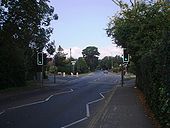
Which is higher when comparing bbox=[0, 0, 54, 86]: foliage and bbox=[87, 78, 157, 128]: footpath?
bbox=[0, 0, 54, 86]: foliage

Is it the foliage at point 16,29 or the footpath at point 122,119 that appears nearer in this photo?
the footpath at point 122,119

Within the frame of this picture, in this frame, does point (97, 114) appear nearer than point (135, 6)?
Yes

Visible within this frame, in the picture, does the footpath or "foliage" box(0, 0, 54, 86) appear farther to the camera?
"foliage" box(0, 0, 54, 86)

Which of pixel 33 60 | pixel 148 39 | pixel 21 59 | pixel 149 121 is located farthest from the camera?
pixel 33 60

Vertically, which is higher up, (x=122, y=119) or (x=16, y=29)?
(x=16, y=29)

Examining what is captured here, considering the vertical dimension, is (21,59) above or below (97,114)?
above

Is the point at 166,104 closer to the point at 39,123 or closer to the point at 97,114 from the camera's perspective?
the point at 39,123

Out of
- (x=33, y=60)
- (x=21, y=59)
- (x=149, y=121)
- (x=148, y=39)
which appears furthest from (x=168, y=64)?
(x=33, y=60)

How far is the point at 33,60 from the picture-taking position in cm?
5953

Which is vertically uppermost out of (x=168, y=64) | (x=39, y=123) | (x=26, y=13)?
(x=26, y=13)

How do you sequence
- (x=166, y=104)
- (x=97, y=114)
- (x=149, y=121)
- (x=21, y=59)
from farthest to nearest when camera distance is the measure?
(x=21, y=59) → (x=97, y=114) → (x=149, y=121) → (x=166, y=104)

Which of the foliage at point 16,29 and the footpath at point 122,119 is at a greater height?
the foliage at point 16,29

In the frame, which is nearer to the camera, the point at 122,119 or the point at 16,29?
the point at 122,119

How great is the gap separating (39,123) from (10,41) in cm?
2257
